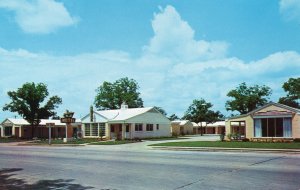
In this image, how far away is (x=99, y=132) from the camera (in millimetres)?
51969

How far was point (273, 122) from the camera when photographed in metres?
36.9

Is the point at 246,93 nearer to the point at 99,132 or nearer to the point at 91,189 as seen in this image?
the point at 99,132

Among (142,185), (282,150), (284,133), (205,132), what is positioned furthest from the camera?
(205,132)

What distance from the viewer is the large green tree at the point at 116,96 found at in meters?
89.7

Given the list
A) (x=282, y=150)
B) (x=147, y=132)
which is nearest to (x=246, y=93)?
(x=147, y=132)

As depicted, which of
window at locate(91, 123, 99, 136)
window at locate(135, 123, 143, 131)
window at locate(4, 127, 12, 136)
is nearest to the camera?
window at locate(135, 123, 143, 131)

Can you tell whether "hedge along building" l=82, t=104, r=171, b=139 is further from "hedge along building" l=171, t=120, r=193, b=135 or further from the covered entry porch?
"hedge along building" l=171, t=120, r=193, b=135

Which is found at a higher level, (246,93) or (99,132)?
(246,93)

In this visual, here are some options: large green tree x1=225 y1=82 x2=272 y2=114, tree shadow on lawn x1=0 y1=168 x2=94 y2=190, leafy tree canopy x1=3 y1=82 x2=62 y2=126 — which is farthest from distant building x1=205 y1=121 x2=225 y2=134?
tree shadow on lawn x1=0 y1=168 x2=94 y2=190

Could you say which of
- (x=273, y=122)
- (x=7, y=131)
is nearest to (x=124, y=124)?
(x=273, y=122)

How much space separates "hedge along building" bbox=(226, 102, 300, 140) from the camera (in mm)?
35406

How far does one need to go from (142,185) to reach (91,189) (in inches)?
62.1

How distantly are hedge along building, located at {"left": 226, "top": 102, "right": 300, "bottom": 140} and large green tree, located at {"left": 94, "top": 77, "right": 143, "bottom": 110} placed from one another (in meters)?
52.1

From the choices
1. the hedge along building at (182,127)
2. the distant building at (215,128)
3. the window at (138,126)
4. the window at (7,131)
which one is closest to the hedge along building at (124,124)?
the window at (138,126)
